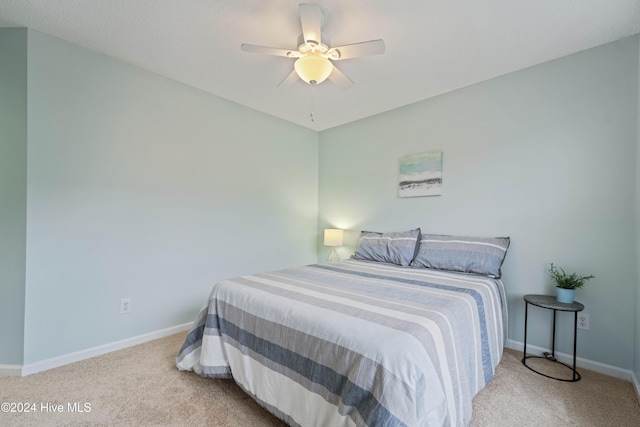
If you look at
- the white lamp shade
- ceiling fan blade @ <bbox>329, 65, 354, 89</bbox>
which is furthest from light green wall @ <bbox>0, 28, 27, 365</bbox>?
the white lamp shade

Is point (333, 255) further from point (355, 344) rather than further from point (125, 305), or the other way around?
point (355, 344)

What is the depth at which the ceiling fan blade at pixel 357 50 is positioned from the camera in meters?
1.74

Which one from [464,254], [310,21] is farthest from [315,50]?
[464,254]

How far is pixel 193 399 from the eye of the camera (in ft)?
5.63

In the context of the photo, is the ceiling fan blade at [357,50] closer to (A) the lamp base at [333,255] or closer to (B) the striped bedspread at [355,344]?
(B) the striped bedspread at [355,344]

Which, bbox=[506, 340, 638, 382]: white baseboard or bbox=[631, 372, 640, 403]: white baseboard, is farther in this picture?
bbox=[506, 340, 638, 382]: white baseboard

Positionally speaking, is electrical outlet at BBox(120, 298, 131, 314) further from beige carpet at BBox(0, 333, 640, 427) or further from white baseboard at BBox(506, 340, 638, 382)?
white baseboard at BBox(506, 340, 638, 382)

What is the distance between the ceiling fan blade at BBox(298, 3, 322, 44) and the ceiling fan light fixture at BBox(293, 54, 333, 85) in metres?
0.11

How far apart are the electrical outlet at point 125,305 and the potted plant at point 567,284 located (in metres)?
3.47

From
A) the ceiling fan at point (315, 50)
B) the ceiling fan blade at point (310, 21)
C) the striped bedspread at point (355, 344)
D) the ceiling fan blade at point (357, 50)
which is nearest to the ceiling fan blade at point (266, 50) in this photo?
the ceiling fan at point (315, 50)

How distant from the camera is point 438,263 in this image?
2.54 m

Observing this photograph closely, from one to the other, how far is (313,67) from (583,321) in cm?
277

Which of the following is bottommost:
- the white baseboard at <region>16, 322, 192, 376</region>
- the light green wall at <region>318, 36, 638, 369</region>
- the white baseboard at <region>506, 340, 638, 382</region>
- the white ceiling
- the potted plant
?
the white baseboard at <region>16, 322, 192, 376</region>

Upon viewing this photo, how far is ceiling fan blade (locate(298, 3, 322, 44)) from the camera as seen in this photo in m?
1.60
